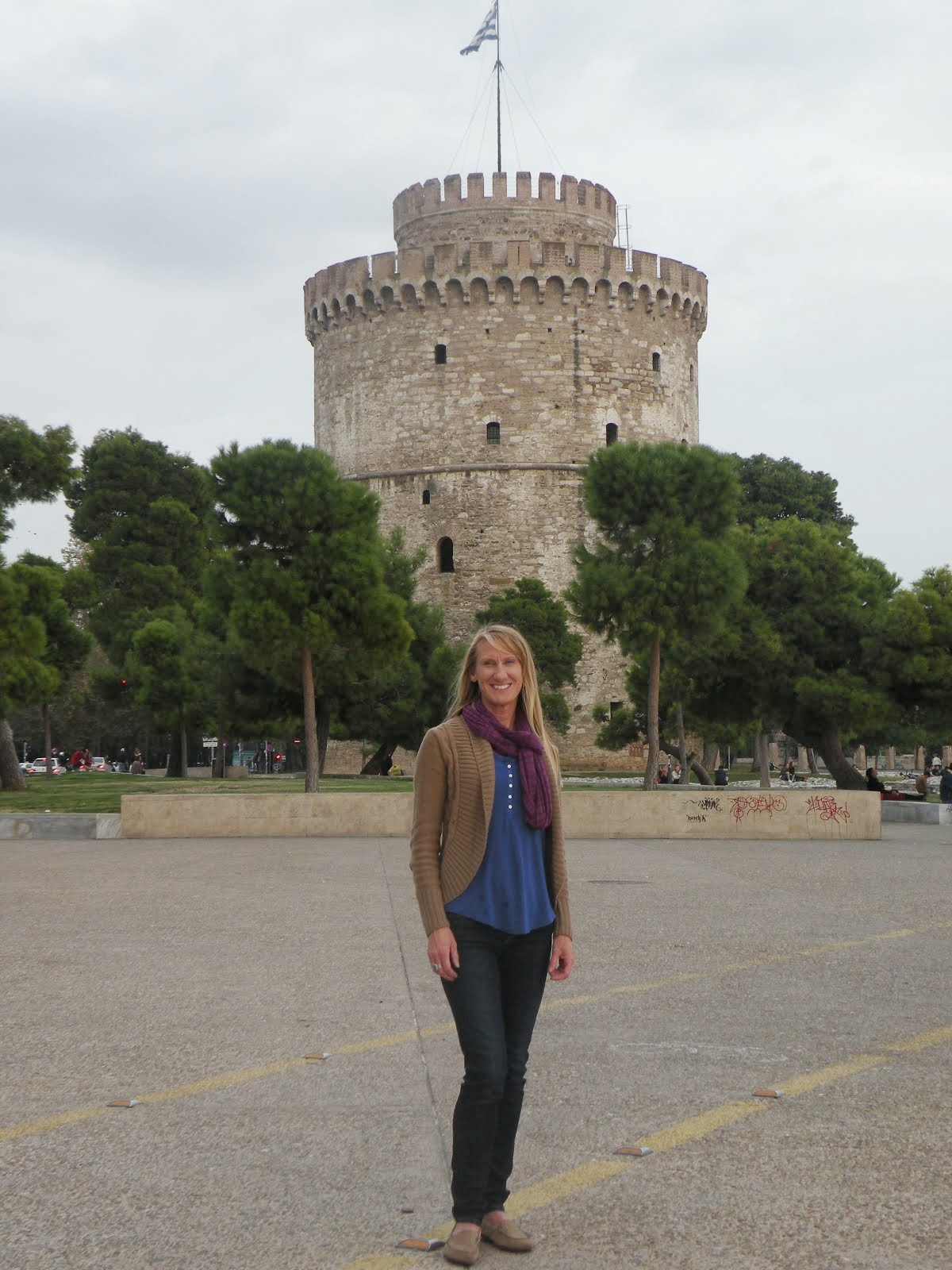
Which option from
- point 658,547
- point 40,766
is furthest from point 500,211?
point 40,766

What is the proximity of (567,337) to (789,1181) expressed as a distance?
153ft

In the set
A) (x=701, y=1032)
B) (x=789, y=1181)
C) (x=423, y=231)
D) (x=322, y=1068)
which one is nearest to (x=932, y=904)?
(x=701, y=1032)

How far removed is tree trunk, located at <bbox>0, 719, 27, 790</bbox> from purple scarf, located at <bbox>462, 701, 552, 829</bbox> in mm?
29851

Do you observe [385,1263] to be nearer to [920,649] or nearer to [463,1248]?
[463,1248]

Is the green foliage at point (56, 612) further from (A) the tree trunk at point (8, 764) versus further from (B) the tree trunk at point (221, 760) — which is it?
(B) the tree trunk at point (221, 760)

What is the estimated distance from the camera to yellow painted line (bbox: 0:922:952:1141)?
552 centimetres

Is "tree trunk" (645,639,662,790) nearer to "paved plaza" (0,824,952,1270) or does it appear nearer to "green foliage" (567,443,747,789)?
"green foliage" (567,443,747,789)

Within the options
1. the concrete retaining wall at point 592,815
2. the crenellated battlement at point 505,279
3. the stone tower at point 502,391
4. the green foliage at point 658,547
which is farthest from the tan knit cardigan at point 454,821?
the crenellated battlement at point 505,279

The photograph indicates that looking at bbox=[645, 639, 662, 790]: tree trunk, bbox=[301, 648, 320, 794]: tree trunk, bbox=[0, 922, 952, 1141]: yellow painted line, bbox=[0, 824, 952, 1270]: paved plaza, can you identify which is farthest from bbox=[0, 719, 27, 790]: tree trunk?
bbox=[0, 922, 952, 1141]: yellow painted line

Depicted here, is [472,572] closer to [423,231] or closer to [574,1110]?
[423,231]

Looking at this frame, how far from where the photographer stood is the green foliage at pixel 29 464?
29438mm

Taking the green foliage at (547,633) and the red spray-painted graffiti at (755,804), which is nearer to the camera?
the red spray-painted graffiti at (755,804)

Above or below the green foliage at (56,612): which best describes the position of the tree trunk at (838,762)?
below

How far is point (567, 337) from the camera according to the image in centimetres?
5009
